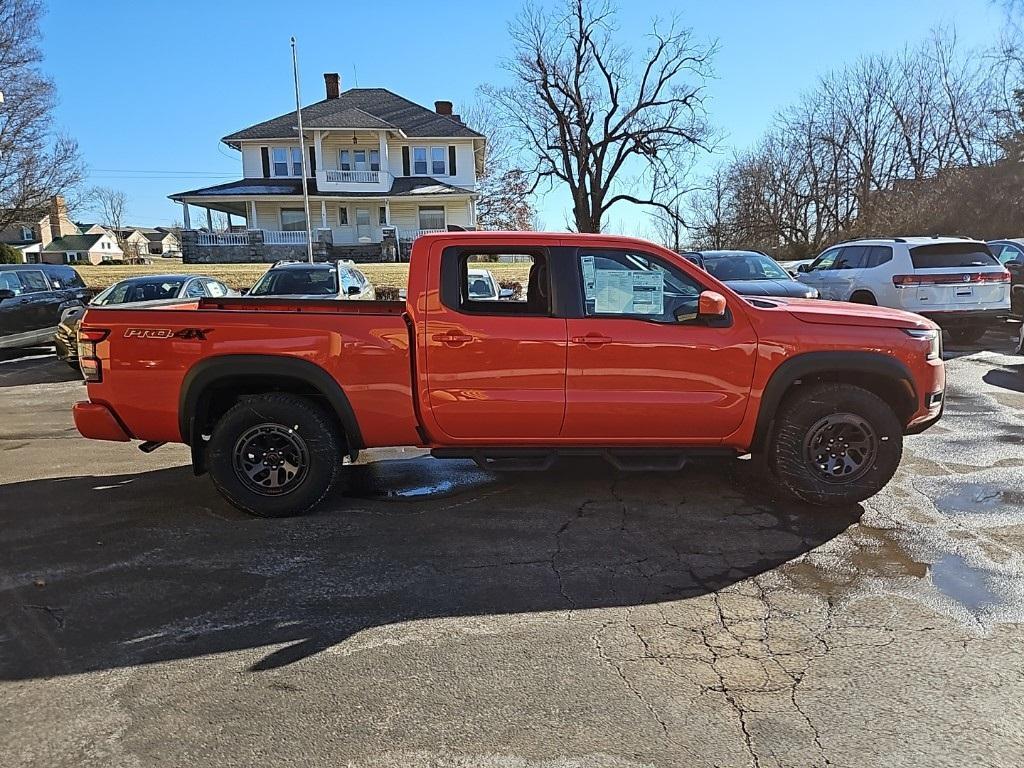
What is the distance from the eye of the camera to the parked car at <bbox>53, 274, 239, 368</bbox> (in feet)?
37.0

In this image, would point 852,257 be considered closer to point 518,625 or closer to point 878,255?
point 878,255

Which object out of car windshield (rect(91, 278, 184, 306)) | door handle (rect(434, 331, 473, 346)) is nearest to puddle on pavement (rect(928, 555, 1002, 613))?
door handle (rect(434, 331, 473, 346))

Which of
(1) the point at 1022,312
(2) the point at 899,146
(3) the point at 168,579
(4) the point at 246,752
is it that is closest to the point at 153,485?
(3) the point at 168,579

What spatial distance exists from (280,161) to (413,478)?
3809cm

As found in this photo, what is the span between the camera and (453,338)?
4562 millimetres

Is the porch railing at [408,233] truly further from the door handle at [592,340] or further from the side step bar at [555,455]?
the door handle at [592,340]

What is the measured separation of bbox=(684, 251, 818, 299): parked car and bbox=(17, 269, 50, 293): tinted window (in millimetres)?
13077

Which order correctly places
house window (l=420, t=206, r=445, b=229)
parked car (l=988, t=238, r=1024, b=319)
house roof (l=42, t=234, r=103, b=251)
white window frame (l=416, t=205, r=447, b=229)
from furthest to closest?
house roof (l=42, t=234, r=103, b=251)
house window (l=420, t=206, r=445, b=229)
white window frame (l=416, t=205, r=447, b=229)
parked car (l=988, t=238, r=1024, b=319)

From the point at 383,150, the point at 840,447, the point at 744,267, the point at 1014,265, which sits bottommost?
the point at 840,447

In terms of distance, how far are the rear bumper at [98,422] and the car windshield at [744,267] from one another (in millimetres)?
10022

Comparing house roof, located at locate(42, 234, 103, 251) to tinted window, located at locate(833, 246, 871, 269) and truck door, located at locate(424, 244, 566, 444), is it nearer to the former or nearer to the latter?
tinted window, located at locate(833, 246, 871, 269)

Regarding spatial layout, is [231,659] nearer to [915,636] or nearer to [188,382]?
[188,382]

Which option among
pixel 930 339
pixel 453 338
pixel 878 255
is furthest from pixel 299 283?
pixel 930 339

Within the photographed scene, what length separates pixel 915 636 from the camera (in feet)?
10.7
